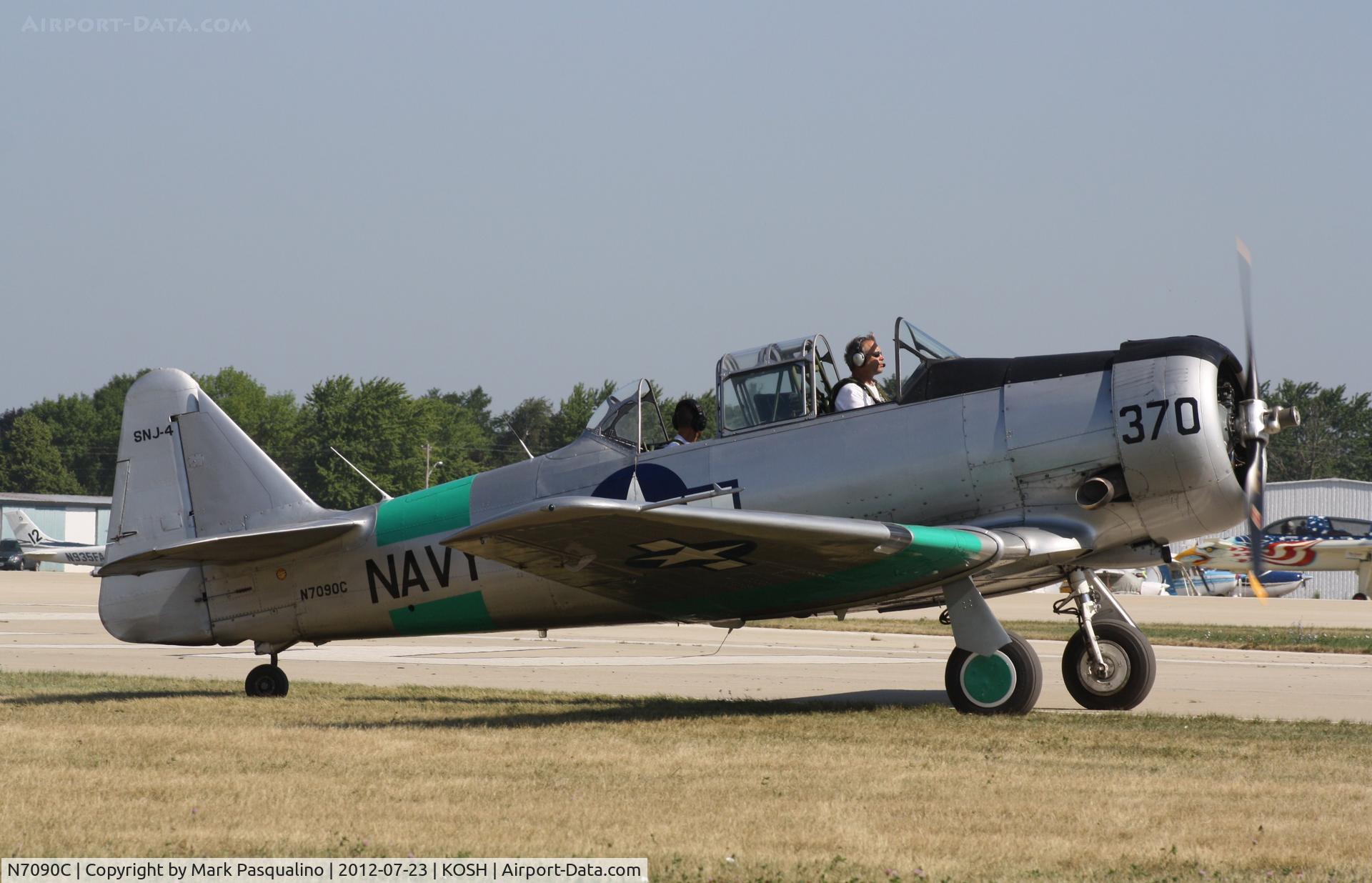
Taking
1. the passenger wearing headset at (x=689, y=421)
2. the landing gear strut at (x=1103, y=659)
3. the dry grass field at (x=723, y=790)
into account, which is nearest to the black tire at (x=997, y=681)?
the dry grass field at (x=723, y=790)

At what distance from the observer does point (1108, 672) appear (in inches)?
399

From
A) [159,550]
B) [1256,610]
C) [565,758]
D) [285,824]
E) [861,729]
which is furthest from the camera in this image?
[1256,610]

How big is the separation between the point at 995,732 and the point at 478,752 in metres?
3.25

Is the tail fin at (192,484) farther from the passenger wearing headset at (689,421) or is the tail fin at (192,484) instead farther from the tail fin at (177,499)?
the passenger wearing headset at (689,421)

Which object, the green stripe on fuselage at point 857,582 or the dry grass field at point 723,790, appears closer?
the dry grass field at point 723,790

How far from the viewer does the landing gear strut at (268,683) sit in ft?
37.9

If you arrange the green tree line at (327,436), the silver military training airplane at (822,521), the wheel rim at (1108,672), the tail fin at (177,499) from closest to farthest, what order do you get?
the silver military training airplane at (822,521), the wheel rim at (1108,672), the tail fin at (177,499), the green tree line at (327,436)

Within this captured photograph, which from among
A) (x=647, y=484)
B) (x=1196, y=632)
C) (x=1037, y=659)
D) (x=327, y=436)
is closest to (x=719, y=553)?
(x=647, y=484)

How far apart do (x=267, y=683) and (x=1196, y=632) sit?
54.5ft

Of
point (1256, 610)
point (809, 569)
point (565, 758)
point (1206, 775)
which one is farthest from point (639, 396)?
point (1256, 610)

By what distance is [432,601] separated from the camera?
10.9m

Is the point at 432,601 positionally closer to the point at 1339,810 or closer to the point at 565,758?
the point at 565,758

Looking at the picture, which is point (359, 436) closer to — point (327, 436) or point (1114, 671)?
point (327, 436)

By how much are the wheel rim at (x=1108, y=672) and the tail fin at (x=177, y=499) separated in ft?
21.4
